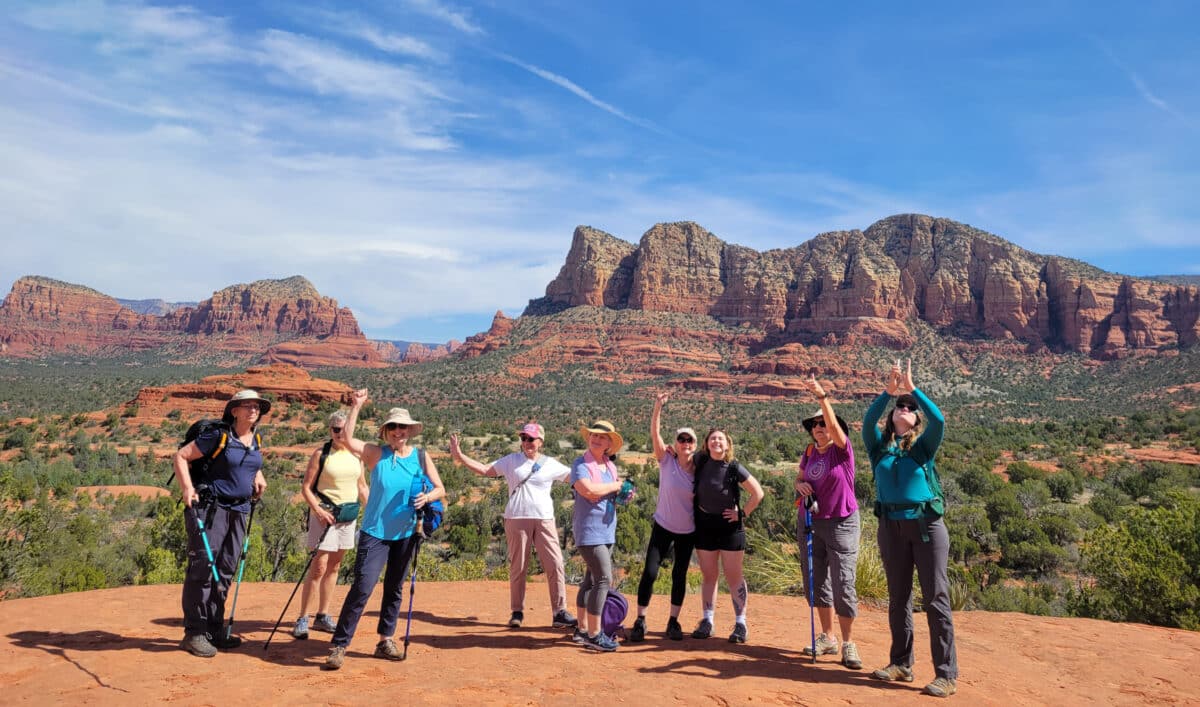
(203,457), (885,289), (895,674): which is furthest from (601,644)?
(885,289)

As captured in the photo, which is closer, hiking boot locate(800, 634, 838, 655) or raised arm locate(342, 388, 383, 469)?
raised arm locate(342, 388, 383, 469)

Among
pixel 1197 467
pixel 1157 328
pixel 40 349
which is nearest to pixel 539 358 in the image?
pixel 1197 467

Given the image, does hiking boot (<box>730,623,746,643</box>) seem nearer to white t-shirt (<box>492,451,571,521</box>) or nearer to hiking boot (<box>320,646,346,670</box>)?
white t-shirt (<box>492,451,571,521</box>)

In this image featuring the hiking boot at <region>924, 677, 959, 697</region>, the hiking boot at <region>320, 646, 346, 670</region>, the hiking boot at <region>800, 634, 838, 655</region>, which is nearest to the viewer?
the hiking boot at <region>924, 677, 959, 697</region>

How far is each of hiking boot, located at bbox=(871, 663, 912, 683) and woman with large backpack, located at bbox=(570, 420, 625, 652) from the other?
1.93 m

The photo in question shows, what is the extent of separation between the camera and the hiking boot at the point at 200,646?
16.0 ft

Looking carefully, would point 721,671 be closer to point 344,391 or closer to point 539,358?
point 344,391

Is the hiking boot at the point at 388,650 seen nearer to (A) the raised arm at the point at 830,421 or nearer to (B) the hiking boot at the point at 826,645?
(B) the hiking boot at the point at 826,645

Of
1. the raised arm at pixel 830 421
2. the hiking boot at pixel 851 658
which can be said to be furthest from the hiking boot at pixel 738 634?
the raised arm at pixel 830 421

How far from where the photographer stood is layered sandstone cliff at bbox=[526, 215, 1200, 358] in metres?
89.8

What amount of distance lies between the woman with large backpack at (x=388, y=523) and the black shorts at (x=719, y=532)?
2107mm

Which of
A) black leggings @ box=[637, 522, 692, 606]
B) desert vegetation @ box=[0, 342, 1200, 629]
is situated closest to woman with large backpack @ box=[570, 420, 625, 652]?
black leggings @ box=[637, 522, 692, 606]

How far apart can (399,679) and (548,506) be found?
1.66 metres

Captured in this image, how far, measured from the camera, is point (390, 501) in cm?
475
